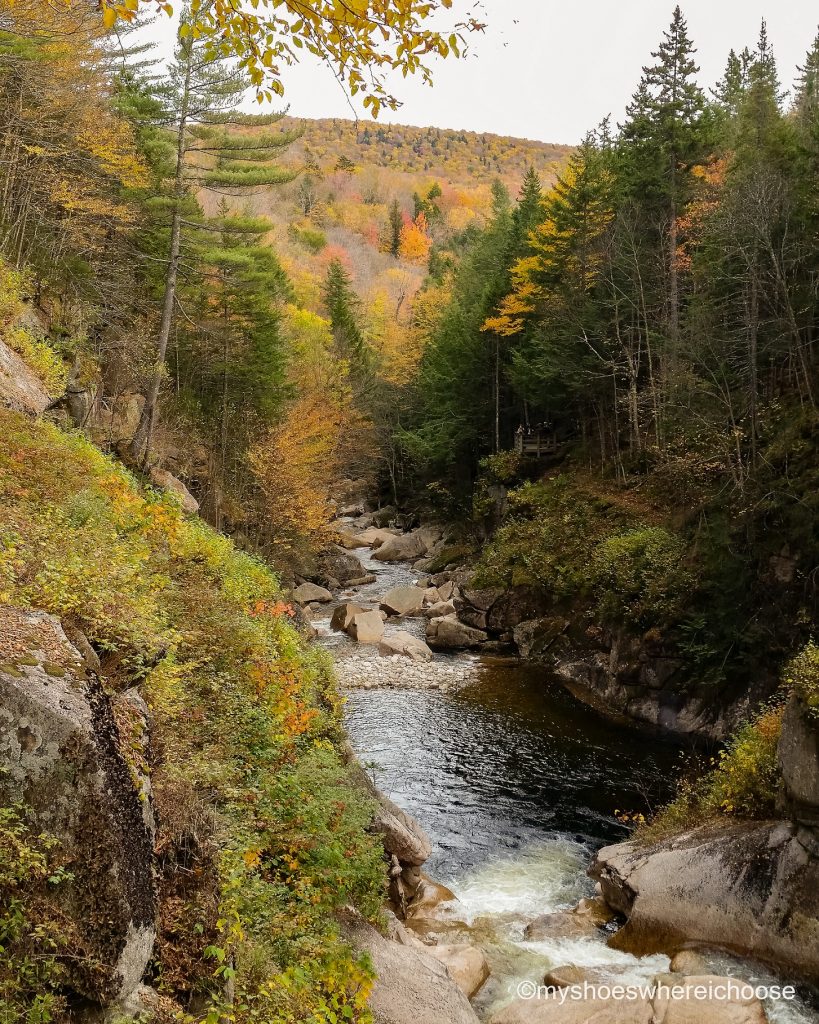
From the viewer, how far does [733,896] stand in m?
9.05

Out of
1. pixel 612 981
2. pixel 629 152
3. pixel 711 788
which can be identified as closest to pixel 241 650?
→ pixel 612 981

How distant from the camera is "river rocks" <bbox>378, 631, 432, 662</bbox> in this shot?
22.7 m

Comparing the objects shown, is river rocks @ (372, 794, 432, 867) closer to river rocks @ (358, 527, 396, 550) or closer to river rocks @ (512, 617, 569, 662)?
river rocks @ (512, 617, 569, 662)

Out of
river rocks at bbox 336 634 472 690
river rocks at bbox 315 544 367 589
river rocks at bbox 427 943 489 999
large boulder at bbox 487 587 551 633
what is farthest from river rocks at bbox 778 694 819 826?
river rocks at bbox 315 544 367 589

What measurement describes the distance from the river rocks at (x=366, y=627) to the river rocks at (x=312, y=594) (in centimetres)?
489

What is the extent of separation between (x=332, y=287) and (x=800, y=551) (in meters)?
43.5

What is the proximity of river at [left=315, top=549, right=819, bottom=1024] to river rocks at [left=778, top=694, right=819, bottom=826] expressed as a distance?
83.1 inches

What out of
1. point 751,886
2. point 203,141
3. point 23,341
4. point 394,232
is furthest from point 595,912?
point 394,232

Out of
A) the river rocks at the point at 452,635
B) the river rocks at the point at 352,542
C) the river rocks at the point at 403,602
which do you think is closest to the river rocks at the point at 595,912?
the river rocks at the point at 452,635

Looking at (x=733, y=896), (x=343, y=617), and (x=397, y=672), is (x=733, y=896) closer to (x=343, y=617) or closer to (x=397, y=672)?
(x=397, y=672)

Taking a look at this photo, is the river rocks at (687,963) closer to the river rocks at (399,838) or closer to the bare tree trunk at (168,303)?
the river rocks at (399,838)

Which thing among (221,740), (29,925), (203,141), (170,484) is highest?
(203,141)

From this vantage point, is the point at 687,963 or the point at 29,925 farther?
the point at 687,963

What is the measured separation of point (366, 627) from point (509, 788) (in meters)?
10.7
